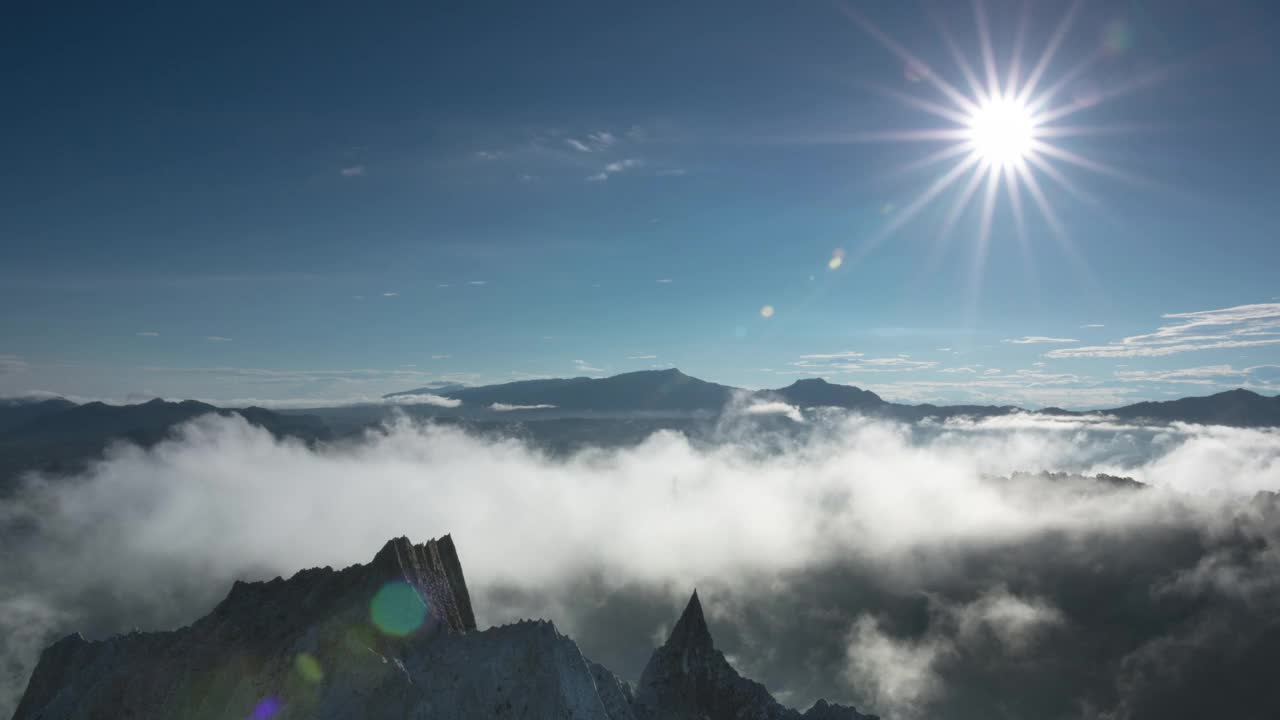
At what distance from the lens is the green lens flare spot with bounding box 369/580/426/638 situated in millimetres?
77250

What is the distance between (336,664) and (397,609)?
29.7 feet

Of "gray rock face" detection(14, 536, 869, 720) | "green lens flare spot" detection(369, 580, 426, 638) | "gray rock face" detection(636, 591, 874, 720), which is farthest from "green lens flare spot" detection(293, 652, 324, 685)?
"gray rock face" detection(636, 591, 874, 720)

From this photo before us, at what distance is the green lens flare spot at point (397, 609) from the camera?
77250mm

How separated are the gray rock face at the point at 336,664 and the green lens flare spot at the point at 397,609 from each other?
12cm

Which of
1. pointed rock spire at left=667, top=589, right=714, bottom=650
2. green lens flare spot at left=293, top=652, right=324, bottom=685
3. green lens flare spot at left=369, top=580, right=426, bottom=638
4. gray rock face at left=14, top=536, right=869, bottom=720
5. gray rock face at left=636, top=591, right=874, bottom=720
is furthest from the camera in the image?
pointed rock spire at left=667, top=589, right=714, bottom=650

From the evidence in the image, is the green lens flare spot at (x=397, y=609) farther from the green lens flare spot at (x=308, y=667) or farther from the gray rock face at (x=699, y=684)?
the gray rock face at (x=699, y=684)

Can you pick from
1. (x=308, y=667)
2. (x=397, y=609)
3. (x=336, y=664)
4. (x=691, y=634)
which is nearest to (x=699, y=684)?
(x=691, y=634)

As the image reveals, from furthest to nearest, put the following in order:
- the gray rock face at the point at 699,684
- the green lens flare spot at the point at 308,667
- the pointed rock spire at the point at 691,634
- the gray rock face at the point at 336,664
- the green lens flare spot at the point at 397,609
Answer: the pointed rock spire at the point at 691,634, the gray rock face at the point at 699,684, the green lens flare spot at the point at 397,609, the green lens flare spot at the point at 308,667, the gray rock face at the point at 336,664

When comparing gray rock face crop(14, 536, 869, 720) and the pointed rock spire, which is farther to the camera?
the pointed rock spire

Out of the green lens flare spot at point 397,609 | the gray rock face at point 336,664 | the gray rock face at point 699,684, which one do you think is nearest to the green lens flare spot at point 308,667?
the gray rock face at point 336,664

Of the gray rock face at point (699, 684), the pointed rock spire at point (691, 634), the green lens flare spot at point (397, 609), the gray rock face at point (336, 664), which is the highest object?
the green lens flare spot at point (397, 609)

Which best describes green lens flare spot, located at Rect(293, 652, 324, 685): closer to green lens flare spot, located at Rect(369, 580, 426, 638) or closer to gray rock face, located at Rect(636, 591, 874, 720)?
green lens flare spot, located at Rect(369, 580, 426, 638)

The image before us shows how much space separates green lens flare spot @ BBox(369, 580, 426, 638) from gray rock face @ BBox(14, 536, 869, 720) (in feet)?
0.40

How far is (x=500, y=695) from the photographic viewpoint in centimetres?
7062
